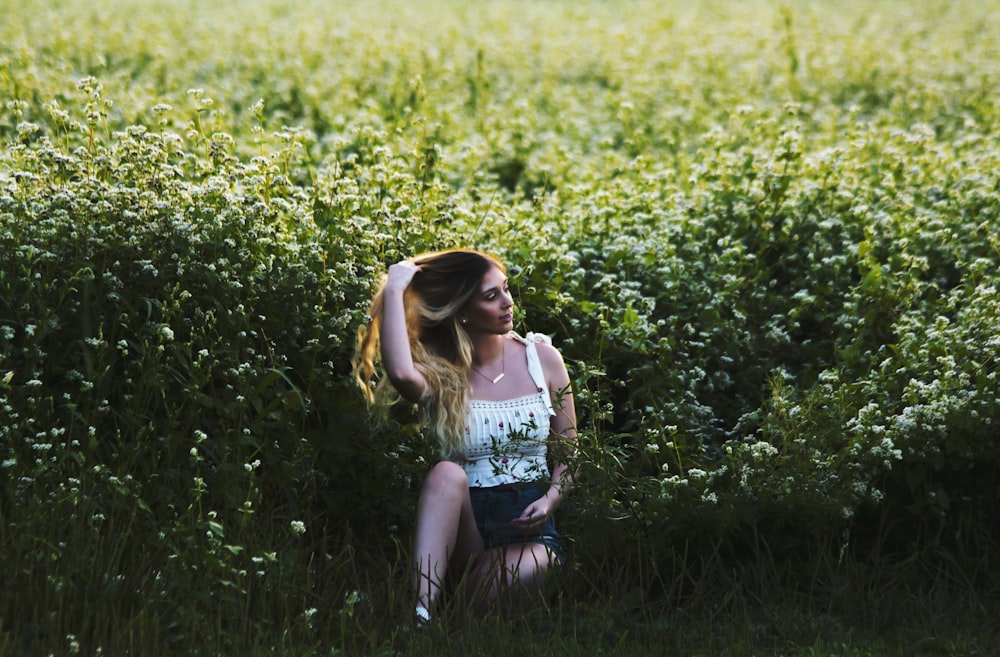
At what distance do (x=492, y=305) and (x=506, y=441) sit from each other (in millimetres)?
604

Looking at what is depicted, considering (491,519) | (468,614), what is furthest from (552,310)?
(468,614)

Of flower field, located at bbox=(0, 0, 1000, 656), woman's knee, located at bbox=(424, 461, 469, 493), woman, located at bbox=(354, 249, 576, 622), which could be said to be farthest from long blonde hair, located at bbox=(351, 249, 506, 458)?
flower field, located at bbox=(0, 0, 1000, 656)

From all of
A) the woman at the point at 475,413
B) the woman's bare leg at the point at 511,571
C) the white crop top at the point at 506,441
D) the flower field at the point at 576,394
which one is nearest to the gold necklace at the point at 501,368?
the woman at the point at 475,413

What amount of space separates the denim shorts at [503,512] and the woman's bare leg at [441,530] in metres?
0.06

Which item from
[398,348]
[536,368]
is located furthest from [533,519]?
[398,348]

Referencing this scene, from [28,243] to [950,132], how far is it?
26.7 ft

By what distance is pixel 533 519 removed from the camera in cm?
496

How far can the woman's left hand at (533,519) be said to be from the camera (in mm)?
4973

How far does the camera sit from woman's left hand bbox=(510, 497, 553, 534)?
16.3 feet

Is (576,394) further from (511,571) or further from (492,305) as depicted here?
(511,571)

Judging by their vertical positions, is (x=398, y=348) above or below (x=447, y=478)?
above

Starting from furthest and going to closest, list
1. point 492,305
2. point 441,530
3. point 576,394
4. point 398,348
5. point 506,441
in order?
point 576,394 < point 492,305 < point 506,441 < point 398,348 < point 441,530

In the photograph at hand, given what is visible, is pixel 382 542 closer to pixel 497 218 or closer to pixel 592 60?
pixel 497 218

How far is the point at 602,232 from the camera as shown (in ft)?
23.8
